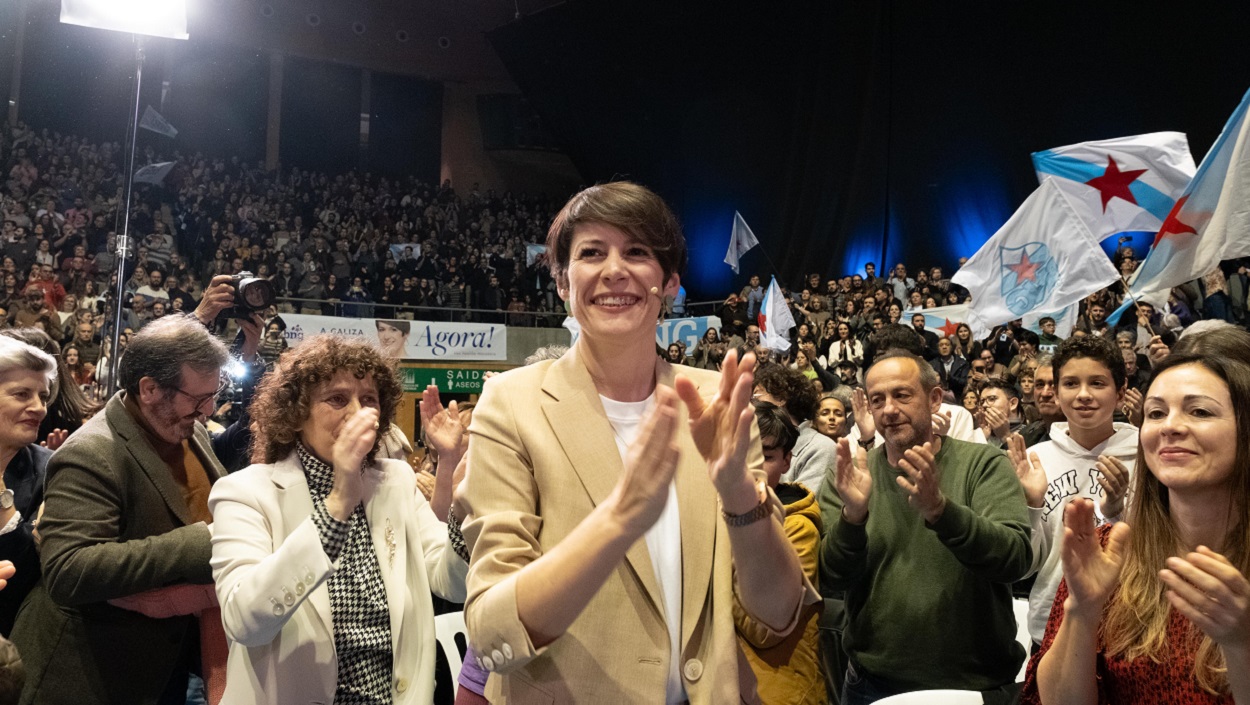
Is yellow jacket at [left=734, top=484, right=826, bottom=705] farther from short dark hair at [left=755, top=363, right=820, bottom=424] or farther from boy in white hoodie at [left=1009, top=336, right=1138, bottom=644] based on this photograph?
short dark hair at [left=755, top=363, right=820, bottom=424]

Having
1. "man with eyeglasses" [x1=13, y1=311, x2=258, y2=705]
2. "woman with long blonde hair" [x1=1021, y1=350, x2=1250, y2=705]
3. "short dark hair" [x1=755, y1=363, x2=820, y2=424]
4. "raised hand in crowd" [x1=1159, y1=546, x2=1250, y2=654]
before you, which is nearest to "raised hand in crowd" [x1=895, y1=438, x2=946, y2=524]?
"woman with long blonde hair" [x1=1021, y1=350, x2=1250, y2=705]

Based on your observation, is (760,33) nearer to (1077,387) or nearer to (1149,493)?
(1077,387)

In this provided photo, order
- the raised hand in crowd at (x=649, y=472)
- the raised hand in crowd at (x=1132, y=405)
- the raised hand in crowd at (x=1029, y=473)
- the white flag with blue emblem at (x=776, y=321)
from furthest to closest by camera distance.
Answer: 1. the white flag with blue emblem at (x=776, y=321)
2. the raised hand in crowd at (x=1132, y=405)
3. the raised hand in crowd at (x=1029, y=473)
4. the raised hand in crowd at (x=649, y=472)

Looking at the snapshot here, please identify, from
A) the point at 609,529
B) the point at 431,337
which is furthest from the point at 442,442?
the point at 431,337

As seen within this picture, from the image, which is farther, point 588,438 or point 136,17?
point 136,17

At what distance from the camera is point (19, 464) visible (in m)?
2.85

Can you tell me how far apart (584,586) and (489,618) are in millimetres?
155

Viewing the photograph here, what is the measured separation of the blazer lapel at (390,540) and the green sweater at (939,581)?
114 centimetres

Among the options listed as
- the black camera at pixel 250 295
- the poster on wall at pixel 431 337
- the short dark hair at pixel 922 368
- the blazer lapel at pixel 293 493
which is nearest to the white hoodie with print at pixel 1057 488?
the short dark hair at pixel 922 368

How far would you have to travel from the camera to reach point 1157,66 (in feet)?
41.6

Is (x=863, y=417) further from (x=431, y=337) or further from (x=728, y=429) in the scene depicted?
(x=431, y=337)

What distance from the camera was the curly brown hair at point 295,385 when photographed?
89.5 inches

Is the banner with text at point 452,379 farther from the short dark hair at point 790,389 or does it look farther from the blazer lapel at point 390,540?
the blazer lapel at point 390,540

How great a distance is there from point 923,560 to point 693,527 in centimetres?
149
